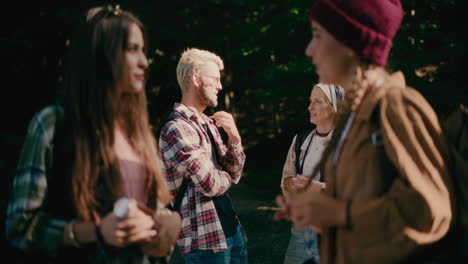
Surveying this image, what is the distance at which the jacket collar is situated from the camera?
1.73 meters

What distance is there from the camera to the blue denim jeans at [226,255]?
3076mm

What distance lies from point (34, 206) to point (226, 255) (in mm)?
1744

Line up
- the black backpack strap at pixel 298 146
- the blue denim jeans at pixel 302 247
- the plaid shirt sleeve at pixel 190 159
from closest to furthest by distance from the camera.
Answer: the plaid shirt sleeve at pixel 190 159 → the blue denim jeans at pixel 302 247 → the black backpack strap at pixel 298 146

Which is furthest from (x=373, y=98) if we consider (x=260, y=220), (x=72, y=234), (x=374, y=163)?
(x=260, y=220)

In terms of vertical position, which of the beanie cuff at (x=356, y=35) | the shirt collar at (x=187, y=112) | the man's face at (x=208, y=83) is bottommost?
the shirt collar at (x=187, y=112)

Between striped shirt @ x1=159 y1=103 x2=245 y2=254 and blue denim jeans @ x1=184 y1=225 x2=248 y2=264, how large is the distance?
0.18 feet

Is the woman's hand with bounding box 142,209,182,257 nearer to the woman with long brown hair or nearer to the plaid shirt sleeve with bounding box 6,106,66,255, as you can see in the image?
the woman with long brown hair

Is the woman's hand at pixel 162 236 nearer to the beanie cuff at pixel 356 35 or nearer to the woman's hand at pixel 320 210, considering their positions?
the woman's hand at pixel 320 210

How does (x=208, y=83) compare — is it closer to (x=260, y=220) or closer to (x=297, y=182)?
(x=297, y=182)

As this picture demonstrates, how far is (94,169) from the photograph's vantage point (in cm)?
176

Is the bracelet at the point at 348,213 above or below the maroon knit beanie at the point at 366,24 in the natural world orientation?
below

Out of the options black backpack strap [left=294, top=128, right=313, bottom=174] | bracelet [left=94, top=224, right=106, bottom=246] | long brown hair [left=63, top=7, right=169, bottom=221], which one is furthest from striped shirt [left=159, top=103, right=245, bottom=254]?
bracelet [left=94, top=224, right=106, bottom=246]

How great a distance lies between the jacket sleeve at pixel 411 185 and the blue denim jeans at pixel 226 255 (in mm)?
1623

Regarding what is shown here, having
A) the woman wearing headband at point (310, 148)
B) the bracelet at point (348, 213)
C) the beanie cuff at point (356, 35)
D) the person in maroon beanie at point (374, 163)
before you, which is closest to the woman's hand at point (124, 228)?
the person in maroon beanie at point (374, 163)
